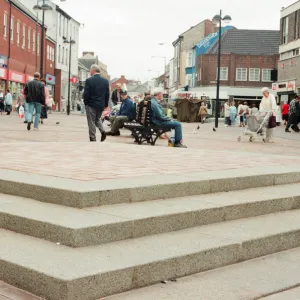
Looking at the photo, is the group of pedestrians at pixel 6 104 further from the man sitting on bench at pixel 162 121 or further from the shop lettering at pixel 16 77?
the man sitting on bench at pixel 162 121

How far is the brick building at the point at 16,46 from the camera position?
48250mm

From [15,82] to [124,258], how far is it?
163 feet

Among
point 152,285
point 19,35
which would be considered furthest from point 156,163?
point 19,35

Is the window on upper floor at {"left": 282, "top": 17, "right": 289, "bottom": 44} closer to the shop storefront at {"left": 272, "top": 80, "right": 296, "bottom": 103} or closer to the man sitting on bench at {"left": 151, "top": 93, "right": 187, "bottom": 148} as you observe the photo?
the shop storefront at {"left": 272, "top": 80, "right": 296, "bottom": 103}

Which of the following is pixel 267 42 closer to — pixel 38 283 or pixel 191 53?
pixel 191 53

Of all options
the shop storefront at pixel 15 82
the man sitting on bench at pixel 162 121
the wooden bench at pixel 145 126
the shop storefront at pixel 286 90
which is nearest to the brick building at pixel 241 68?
the shop storefront at pixel 286 90

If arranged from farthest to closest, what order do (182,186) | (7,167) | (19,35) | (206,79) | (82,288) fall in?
Answer: (206,79) → (19,35) → (7,167) → (182,186) → (82,288)

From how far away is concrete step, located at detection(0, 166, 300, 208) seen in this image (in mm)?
5227

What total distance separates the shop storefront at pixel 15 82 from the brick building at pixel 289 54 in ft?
73.9

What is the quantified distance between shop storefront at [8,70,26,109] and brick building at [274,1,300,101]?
2253cm

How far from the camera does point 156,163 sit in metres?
7.90

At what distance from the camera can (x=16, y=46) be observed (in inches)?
2073

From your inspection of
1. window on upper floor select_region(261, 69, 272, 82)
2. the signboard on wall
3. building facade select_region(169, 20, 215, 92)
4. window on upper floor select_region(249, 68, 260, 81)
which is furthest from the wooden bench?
building facade select_region(169, 20, 215, 92)

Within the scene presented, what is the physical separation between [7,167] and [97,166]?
1070 millimetres
